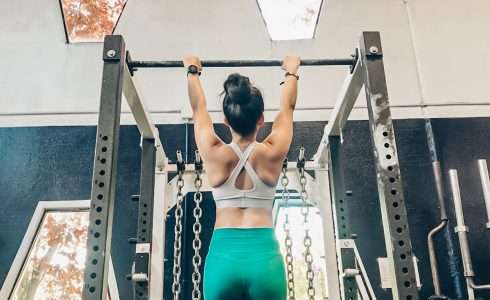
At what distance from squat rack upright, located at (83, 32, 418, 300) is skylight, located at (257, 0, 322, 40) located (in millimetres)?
1298

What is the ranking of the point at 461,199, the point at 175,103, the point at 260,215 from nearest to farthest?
the point at 260,215 < the point at 461,199 < the point at 175,103

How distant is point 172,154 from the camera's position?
296 cm

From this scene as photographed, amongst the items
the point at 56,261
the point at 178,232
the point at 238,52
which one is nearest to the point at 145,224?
the point at 178,232

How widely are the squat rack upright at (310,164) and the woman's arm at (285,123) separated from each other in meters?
0.07

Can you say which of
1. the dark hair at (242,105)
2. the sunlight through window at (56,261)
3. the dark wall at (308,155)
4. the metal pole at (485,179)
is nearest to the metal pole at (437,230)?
the dark wall at (308,155)

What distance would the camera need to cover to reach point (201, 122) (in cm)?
164

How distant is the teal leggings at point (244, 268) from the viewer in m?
1.48

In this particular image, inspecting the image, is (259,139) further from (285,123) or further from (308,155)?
(285,123)

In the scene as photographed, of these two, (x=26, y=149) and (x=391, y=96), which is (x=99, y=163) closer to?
(x=26, y=149)

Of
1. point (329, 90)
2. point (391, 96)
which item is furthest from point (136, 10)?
point (391, 96)

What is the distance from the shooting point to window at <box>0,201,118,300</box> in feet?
9.04

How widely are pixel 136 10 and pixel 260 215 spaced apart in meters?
2.38

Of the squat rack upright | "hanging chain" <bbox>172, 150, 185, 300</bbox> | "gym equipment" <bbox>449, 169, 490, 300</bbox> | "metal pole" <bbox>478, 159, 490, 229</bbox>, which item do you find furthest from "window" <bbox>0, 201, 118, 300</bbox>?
"metal pole" <bbox>478, 159, 490, 229</bbox>

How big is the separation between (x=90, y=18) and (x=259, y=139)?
1.63 metres
